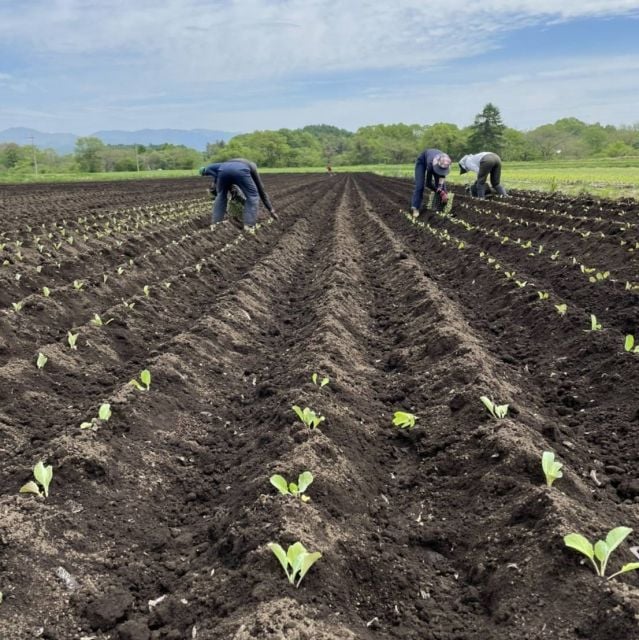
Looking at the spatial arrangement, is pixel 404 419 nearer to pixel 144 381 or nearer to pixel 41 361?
pixel 144 381

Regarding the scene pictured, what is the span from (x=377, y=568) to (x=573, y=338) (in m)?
3.75

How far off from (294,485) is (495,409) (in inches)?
65.2

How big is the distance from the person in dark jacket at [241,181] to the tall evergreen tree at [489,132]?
85203 mm

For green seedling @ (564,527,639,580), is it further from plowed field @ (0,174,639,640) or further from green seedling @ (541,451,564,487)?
green seedling @ (541,451,564,487)

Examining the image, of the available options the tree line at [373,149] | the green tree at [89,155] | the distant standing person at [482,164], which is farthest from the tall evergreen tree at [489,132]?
the distant standing person at [482,164]

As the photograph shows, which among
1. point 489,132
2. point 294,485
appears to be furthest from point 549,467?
point 489,132

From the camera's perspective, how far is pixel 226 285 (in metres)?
9.02

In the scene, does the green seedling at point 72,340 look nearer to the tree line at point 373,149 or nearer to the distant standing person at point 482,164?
the distant standing person at point 482,164

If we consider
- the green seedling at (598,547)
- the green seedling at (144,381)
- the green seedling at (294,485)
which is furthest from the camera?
the green seedling at (144,381)

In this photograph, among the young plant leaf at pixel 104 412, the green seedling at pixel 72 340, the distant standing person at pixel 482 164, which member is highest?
the distant standing person at pixel 482 164

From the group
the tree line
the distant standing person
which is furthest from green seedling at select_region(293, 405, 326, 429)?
the tree line

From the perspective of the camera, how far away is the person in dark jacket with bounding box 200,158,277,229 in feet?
41.8

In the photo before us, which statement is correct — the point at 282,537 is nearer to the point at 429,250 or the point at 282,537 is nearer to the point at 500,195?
the point at 429,250

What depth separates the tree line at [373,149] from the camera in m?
91.4
